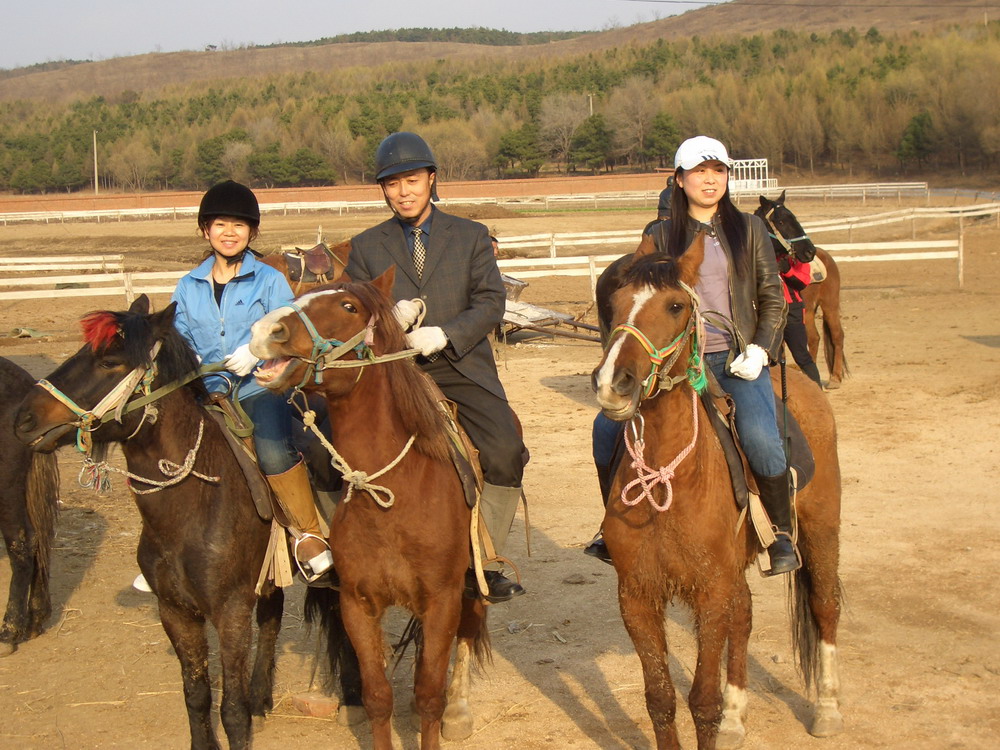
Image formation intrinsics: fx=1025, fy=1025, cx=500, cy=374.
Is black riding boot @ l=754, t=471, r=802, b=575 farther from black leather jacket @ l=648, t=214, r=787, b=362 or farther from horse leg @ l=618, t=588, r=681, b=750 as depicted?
Answer: horse leg @ l=618, t=588, r=681, b=750

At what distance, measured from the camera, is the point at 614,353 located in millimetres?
3697

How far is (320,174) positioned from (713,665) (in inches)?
3088

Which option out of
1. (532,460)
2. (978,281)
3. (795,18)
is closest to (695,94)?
(978,281)

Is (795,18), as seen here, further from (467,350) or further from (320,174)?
(467,350)

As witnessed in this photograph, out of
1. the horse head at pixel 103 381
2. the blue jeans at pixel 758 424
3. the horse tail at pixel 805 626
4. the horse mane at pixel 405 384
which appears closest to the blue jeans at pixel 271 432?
the horse head at pixel 103 381

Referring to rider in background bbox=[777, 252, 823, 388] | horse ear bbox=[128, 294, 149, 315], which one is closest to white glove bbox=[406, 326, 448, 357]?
horse ear bbox=[128, 294, 149, 315]

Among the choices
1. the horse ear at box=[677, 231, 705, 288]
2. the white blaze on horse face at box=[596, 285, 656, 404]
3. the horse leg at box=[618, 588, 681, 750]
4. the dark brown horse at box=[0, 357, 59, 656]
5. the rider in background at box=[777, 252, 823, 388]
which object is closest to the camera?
the white blaze on horse face at box=[596, 285, 656, 404]

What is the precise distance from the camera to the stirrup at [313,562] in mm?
4668

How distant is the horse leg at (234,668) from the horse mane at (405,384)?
116cm

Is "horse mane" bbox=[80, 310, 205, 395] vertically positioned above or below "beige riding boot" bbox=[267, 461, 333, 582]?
above

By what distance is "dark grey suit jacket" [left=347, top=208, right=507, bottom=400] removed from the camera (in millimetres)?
4844

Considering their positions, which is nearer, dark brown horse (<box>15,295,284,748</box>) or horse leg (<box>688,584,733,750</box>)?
horse leg (<box>688,584,733,750</box>)

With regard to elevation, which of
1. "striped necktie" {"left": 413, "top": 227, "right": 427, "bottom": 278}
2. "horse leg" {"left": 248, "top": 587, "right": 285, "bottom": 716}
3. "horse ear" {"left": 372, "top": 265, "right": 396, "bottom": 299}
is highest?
"striped necktie" {"left": 413, "top": 227, "right": 427, "bottom": 278}

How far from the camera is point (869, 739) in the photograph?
15.9ft
